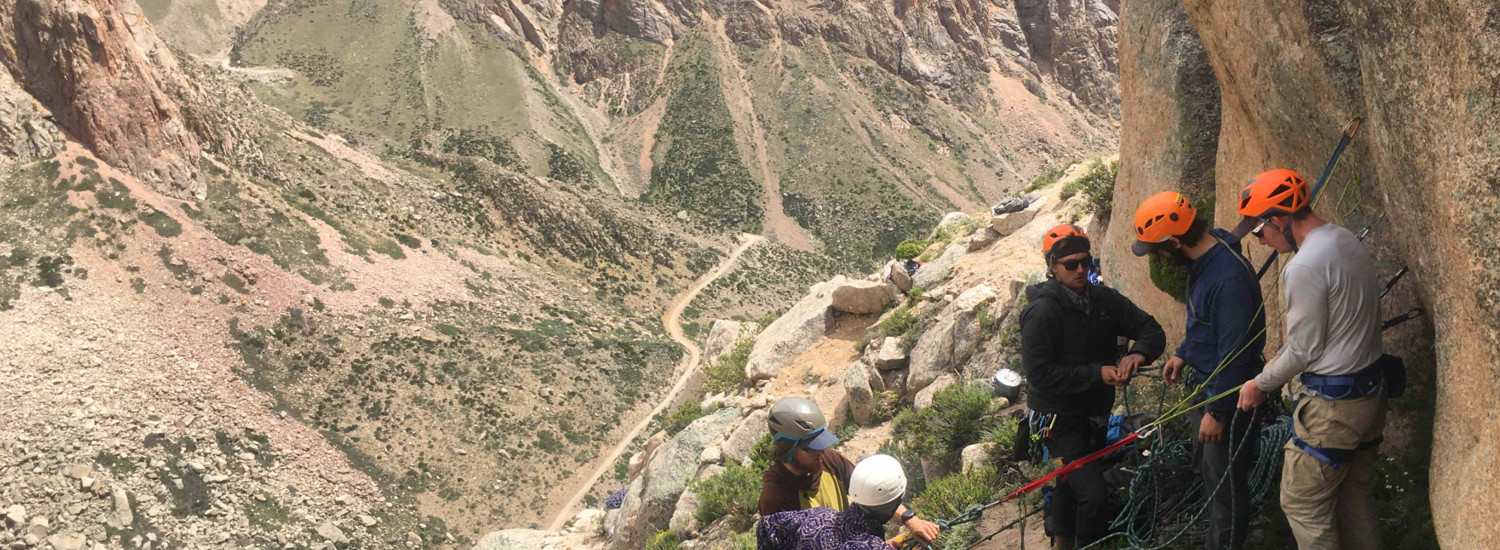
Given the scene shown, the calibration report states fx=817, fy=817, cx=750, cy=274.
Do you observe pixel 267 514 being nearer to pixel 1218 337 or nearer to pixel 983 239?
pixel 983 239

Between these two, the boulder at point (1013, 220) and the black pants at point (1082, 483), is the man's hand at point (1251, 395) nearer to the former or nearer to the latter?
the black pants at point (1082, 483)

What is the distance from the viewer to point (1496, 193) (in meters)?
3.74

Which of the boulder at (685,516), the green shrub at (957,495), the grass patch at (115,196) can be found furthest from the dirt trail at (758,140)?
the green shrub at (957,495)

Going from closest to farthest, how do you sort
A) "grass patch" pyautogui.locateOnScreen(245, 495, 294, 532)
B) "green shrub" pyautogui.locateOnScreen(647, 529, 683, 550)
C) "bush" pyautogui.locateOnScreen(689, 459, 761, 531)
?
"bush" pyautogui.locateOnScreen(689, 459, 761, 531) < "green shrub" pyautogui.locateOnScreen(647, 529, 683, 550) < "grass patch" pyautogui.locateOnScreen(245, 495, 294, 532)

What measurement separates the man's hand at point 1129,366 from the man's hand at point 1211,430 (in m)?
0.54

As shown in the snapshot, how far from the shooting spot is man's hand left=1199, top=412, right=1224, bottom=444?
525cm

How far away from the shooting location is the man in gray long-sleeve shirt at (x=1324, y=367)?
4.36 meters

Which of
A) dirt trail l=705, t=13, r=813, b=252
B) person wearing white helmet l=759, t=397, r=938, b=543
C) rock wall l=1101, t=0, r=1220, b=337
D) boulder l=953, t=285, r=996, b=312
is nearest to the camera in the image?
person wearing white helmet l=759, t=397, r=938, b=543

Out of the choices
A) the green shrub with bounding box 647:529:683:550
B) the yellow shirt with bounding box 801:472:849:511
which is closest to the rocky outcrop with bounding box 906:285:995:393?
the green shrub with bounding box 647:529:683:550

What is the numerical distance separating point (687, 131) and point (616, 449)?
6531 cm

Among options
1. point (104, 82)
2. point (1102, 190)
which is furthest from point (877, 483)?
point (104, 82)

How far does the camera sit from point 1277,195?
4637 millimetres

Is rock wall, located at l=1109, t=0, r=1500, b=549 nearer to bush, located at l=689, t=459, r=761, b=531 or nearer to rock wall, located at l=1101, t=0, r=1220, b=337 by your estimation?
rock wall, located at l=1101, t=0, r=1220, b=337

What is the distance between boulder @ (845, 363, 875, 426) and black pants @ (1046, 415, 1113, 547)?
6971 millimetres
